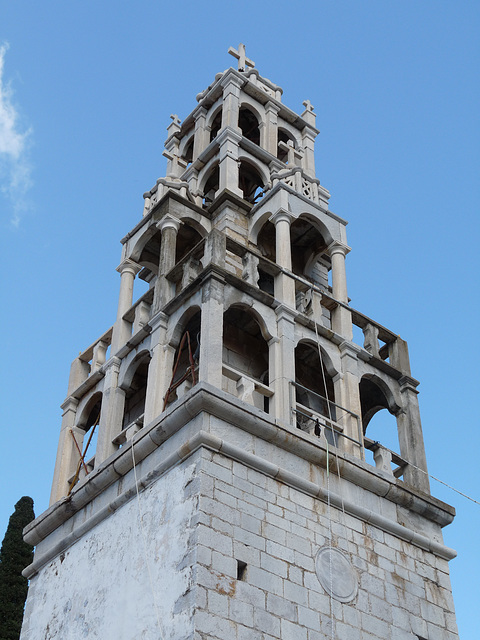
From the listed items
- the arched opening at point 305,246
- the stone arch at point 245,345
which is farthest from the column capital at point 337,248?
the stone arch at point 245,345

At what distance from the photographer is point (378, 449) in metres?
19.1

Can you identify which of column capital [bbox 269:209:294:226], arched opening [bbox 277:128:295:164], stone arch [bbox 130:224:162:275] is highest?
arched opening [bbox 277:128:295:164]

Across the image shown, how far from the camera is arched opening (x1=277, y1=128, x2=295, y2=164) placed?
26038 millimetres

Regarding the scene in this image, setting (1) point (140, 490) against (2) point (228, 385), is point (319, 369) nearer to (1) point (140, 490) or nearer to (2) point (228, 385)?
(2) point (228, 385)

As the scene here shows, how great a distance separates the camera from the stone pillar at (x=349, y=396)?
18.8 m

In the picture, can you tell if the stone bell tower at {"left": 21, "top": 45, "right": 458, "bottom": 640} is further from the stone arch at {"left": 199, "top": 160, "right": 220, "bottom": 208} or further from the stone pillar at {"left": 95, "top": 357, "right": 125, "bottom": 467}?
the stone arch at {"left": 199, "top": 160, "right": 220, "bottom": 208}

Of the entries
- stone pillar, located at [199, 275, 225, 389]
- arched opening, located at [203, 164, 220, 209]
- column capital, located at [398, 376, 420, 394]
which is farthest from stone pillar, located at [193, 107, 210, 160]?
column capital, located at [398, 376, 420, 394]

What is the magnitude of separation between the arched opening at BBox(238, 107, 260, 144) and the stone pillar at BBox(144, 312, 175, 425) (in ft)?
32.2

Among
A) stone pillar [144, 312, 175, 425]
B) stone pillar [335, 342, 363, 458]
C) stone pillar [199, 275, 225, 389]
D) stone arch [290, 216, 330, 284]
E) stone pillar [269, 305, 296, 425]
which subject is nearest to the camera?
stone pillar [199, 275, 225, 389]

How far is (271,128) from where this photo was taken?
1027 inches

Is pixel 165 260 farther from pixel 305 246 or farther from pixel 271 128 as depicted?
pixel 271 128

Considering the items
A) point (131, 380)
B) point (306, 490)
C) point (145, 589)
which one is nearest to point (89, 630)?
point (145, 589)

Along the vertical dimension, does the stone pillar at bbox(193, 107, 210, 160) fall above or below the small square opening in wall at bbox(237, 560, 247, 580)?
above

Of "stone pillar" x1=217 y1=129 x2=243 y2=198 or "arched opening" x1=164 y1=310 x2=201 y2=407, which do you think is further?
"stone pillar" x1=217 y1=129 x2=243 y2=198
